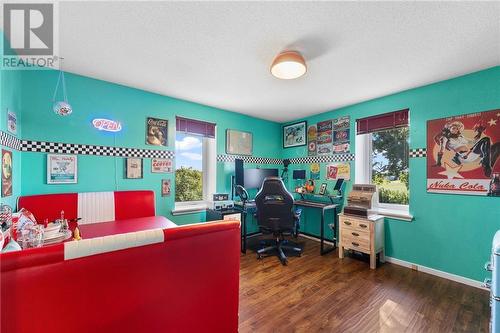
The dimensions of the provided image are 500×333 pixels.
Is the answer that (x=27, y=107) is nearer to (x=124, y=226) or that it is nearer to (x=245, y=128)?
(x=124, y=226)

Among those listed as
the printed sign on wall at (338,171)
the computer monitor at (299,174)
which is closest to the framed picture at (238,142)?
the computer monitor at (299,174)

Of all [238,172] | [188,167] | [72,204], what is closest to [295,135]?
[238,172]

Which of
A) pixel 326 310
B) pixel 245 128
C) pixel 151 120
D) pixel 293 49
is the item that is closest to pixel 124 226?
pixel 151 120

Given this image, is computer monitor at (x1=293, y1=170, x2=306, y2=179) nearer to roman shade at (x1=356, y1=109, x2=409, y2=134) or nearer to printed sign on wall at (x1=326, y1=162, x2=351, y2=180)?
printed sign on wall at (x1=326, y1=162, x2=351, y2=180)

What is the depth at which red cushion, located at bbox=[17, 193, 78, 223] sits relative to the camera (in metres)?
2.07

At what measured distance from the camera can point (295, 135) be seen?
454cm

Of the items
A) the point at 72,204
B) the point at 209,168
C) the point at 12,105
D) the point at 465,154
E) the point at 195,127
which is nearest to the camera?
the point at 12,105

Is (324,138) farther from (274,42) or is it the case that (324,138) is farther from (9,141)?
(9,141)

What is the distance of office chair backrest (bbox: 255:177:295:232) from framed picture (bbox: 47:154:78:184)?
7.74 ft

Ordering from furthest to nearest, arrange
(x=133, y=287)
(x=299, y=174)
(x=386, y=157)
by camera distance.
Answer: (x=299, y=174) < (x=386, y=157) < (x=133, y=287)

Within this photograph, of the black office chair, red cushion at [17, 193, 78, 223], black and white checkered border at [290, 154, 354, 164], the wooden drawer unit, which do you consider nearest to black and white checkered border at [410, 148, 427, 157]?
black and white checkered border at [290, 154, 354, 164]

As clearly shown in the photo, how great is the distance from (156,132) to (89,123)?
0.81 meters

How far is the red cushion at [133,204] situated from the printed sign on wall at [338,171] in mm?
2997

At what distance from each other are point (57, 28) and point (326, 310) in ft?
11.3
